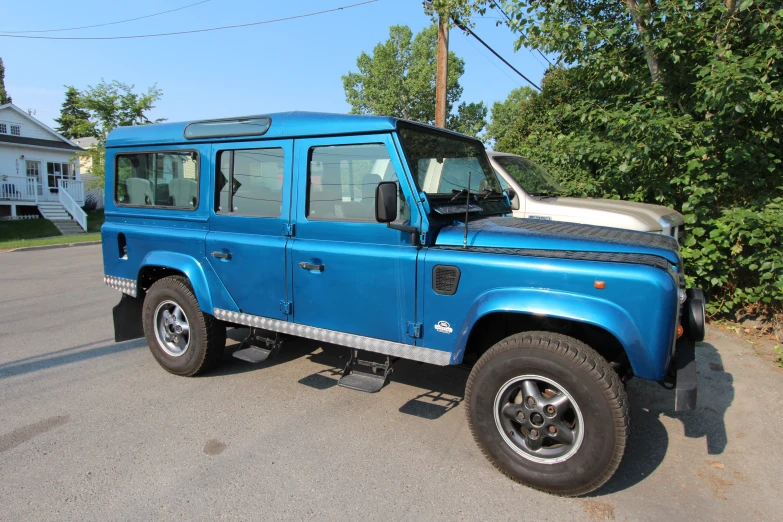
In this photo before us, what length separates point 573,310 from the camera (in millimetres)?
2717

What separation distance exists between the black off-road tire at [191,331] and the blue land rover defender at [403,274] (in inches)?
0.7

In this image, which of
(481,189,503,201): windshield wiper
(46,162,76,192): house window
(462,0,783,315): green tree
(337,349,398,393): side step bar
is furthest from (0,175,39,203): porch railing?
(481,189,503,201): windshield wiper

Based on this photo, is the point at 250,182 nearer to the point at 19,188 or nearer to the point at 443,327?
the point at 443,327

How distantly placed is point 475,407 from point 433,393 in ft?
4.14

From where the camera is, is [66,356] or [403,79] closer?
[66,356]

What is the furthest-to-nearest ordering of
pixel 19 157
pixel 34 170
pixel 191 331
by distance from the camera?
1. pixel 34 170
2. pixel 19 157
3. pixel 191 331

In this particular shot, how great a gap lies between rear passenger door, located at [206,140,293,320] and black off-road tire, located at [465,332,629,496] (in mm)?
1701

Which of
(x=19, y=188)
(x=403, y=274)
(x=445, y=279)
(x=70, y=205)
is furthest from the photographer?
(x=70, y=205)

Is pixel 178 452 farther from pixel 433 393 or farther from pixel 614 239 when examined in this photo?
pixel 614 239

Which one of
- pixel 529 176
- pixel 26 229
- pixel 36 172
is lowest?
pixel 26 229

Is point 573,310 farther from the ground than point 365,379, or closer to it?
farther from the ground

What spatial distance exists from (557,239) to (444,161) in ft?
3.75

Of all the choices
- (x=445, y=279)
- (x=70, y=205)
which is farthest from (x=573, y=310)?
(x=70, y=205)

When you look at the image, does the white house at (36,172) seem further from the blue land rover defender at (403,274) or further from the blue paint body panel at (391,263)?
the blue paint body panel at (391,263)
